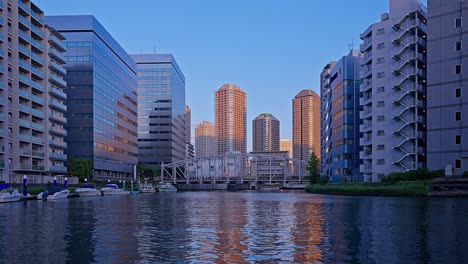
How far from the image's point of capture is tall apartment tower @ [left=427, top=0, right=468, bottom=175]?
9675cm

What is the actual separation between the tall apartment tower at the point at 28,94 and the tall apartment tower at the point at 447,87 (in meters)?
84.4

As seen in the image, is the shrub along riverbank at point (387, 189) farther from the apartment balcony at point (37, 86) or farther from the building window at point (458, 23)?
the apartment balcony at point (37, 86)

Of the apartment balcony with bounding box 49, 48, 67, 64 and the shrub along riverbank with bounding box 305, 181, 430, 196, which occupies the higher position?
the apartment balcony with bounding box 49, 48, 67, 64

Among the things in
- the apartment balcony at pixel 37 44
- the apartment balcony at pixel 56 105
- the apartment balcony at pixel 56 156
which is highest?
the apartment balcony at pixel 37 44

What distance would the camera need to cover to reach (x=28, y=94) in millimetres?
117062

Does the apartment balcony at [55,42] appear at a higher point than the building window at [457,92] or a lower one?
higher

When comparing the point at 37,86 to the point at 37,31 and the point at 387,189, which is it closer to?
the point at 37,31

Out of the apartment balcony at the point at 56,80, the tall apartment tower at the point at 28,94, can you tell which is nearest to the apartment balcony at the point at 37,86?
the tall apartment tower at the point at 28,94

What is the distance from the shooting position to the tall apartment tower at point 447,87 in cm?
9675

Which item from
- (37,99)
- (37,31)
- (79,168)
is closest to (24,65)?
(37,99)

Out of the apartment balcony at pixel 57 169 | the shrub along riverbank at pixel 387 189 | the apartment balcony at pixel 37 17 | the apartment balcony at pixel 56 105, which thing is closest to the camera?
the shrub along riverbank at pixel 387 189

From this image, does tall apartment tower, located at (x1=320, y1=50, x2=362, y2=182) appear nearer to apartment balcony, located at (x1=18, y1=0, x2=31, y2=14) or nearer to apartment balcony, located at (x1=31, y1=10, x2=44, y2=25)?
apartment balcony, located at (x1=31, y1=10, x2=44, y2=25)

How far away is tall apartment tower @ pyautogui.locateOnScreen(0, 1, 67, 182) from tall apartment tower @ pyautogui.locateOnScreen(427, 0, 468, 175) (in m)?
84.4

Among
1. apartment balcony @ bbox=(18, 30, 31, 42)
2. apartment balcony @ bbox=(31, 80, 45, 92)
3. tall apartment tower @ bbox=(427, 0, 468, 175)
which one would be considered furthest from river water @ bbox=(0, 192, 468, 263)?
apartment balcony @ bbox=(31, 80, 45, 92)
